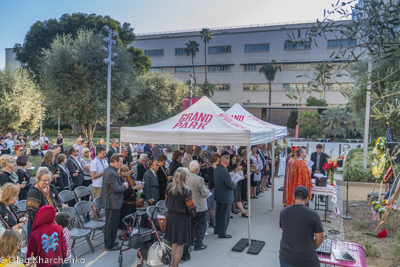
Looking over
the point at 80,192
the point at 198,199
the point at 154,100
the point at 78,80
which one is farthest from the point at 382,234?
the point at 154,100

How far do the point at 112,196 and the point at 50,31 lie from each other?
3458 centimetres

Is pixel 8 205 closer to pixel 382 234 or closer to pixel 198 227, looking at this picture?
pixel 198 227

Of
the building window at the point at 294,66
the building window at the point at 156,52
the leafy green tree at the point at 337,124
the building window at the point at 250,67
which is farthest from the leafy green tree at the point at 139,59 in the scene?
the building window at the point at 294,66

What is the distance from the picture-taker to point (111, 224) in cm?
582

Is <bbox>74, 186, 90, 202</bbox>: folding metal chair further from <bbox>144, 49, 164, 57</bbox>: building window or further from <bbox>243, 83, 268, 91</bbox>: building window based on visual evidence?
<bbox>144, 49, 164, 57</bbox>: building window

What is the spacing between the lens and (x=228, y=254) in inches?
239

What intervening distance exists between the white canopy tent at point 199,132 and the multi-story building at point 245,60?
46.8m

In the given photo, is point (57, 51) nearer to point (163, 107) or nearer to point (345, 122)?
point (163, 107)

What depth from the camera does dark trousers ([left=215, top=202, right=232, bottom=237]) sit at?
6666mm

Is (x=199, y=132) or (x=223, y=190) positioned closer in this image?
(x=223, y=190)

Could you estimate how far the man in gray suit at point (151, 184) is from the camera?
6.68 meters

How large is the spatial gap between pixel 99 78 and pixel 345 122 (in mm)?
34027

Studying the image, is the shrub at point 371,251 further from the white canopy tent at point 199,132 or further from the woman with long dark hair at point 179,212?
the woman with long dark hair at point 179,212

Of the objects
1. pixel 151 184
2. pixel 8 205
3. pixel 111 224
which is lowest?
pixel 111 224
